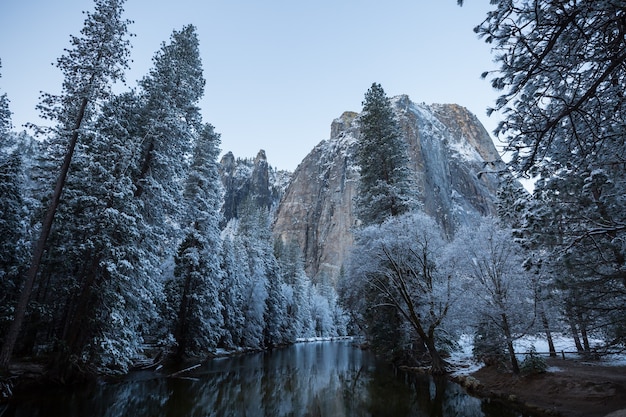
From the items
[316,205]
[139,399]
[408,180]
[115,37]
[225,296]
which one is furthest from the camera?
[316,205]

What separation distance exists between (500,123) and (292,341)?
159 ft

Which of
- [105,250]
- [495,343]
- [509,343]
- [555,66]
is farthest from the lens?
[495,343]

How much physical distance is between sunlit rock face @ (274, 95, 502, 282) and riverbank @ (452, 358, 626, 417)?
70.4m

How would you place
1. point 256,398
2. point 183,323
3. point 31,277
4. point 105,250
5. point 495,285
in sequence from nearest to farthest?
point 31,277
point 256,398
point 105,250
point 495,285
point 183,323

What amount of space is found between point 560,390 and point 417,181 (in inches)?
3461

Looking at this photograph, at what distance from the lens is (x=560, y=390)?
10906mm

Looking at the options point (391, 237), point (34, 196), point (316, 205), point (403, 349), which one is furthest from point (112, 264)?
point (316, 205)

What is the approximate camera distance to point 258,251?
3728cm

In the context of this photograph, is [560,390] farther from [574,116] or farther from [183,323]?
[183,323]

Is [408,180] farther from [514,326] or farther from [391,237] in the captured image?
[514,326]

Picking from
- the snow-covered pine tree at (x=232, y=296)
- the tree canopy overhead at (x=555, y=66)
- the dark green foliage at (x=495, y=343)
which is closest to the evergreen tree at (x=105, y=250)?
the tree canopy overhead at (x=555, y=66)

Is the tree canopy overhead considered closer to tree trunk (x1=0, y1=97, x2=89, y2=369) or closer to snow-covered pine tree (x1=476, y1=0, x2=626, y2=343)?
snow-covered pine tree (x1=476, y1=0, x2=626, y2=343)

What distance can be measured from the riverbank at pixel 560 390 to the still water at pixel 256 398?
902mm

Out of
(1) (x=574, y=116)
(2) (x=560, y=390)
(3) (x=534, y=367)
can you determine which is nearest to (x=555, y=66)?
(1) (x=574, y=116)
